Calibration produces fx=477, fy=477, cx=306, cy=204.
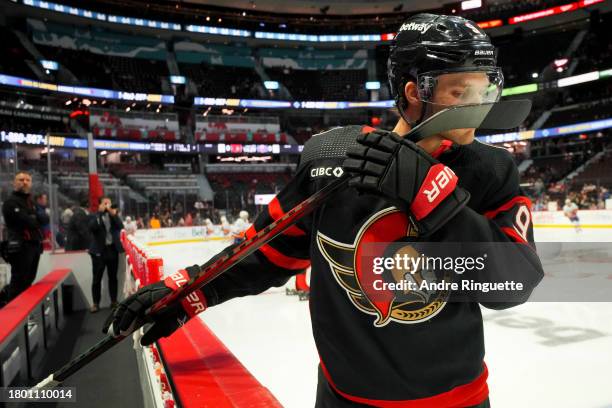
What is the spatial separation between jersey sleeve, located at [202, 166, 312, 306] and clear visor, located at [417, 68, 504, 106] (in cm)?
28

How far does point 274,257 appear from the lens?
1.08 metres

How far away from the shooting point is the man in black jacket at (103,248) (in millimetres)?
5309

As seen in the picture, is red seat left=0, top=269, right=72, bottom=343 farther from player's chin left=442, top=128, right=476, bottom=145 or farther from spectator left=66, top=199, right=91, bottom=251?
player's chin left=442, top=128, right=476, bottom=145

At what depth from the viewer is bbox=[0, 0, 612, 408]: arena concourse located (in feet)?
7.86

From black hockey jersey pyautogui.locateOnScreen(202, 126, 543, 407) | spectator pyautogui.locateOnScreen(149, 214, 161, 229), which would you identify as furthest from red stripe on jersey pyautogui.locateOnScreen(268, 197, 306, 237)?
spectator pyautogui.locateOnScreen(149, 214, 161, 229)

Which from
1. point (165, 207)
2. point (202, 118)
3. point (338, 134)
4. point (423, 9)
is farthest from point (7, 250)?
point (423, 9)

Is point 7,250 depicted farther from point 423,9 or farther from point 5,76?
point 423,9

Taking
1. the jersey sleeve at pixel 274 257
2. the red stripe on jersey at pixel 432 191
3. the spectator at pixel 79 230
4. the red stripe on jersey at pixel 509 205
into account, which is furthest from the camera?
the spectator at pixel 79 230

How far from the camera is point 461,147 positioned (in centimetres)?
81

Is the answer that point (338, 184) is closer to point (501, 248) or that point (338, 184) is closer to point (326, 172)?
point (326, 172)

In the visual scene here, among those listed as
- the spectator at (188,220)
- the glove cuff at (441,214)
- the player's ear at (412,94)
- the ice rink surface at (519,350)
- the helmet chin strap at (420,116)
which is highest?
the player's ear at (412,94)

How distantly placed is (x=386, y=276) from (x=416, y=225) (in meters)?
0.09

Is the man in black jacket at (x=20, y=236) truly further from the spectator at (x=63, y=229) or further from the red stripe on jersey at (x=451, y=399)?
the red stripe on jersey at (x=451, y=399)

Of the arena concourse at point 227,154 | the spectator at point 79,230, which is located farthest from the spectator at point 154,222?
the spectator at point 79,230
